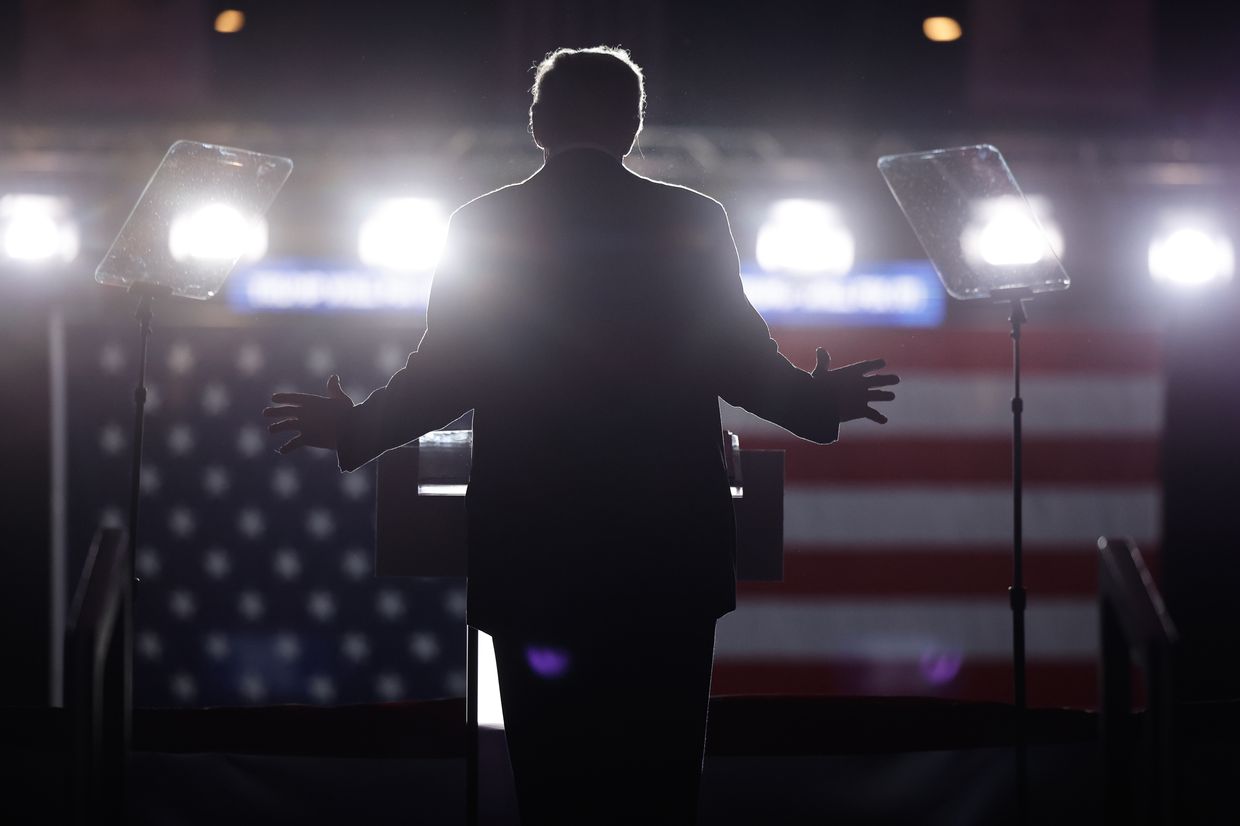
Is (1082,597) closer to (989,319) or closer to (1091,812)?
(989,319)

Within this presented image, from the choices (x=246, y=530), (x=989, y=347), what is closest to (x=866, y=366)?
(x=989, y=347)

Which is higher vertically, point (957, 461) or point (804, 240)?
point (804, 240)

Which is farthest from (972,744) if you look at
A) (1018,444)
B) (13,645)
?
(13,645)

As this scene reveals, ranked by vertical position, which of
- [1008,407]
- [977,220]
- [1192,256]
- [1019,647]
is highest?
[1192,256]

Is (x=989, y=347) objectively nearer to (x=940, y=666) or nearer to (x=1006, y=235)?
(x=940, y=666)

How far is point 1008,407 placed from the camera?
13.0ft

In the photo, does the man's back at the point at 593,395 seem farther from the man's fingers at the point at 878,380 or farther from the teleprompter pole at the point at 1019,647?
the teleprompter pole at the point at 1019,647

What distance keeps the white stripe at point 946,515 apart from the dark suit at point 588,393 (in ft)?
9.78

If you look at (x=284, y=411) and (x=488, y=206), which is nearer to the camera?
(x=488, y=206)

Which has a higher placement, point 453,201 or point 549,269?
point 453,201

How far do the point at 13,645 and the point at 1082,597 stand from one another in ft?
12.1

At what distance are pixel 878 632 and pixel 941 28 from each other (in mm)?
2008

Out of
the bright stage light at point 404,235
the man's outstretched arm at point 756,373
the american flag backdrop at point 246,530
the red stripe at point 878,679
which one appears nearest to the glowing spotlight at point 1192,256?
the red stripe at point 878,679

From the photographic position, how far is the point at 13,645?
384 cm
